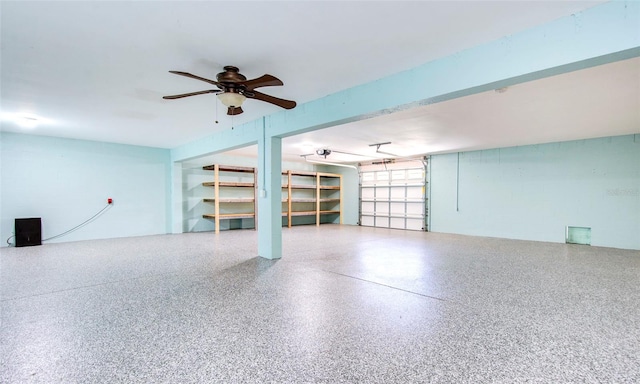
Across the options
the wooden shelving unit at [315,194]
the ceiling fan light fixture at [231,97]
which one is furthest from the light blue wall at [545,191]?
the ceiling fan light fixture at [231,97]

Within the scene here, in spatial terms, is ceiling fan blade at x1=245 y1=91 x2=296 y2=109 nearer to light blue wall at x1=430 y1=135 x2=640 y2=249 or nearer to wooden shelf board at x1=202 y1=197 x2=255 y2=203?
wooden shelf board at x1=202 y1=197 x2=255 y2=203

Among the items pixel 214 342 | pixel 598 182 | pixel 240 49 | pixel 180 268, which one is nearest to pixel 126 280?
pixel 180 268

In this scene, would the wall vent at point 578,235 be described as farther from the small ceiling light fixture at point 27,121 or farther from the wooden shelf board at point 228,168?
the small ceiling light fixture at point 27,121

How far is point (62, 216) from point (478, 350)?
26.2 ft

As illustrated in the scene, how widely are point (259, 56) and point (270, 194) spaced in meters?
2.26

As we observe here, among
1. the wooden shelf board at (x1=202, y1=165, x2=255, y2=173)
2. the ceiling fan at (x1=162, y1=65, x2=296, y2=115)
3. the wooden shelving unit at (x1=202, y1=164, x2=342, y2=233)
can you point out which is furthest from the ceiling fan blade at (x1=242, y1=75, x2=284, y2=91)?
the wooden shelf board at (x1=202, y1=165, x2=255, y2=173)

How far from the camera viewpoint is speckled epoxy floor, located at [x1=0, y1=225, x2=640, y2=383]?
1.73 meters

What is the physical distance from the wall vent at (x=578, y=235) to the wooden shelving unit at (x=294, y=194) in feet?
21.9

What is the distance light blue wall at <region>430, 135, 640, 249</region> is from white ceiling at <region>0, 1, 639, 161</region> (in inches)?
49.5

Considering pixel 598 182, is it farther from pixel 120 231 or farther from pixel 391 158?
pixel 120 231

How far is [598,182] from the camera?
6078 mm

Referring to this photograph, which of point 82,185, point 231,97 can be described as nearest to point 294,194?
point 82,185

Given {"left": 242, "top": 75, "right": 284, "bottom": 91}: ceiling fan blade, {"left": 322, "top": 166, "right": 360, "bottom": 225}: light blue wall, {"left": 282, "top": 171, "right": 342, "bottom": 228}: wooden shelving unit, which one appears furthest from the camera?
{"left": 322, "top": 166, "right": 360, "bottom": 225}: light blue wall

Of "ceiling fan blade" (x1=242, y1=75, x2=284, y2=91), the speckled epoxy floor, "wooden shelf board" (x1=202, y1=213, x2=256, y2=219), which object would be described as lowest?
the speckled epoxy floor
